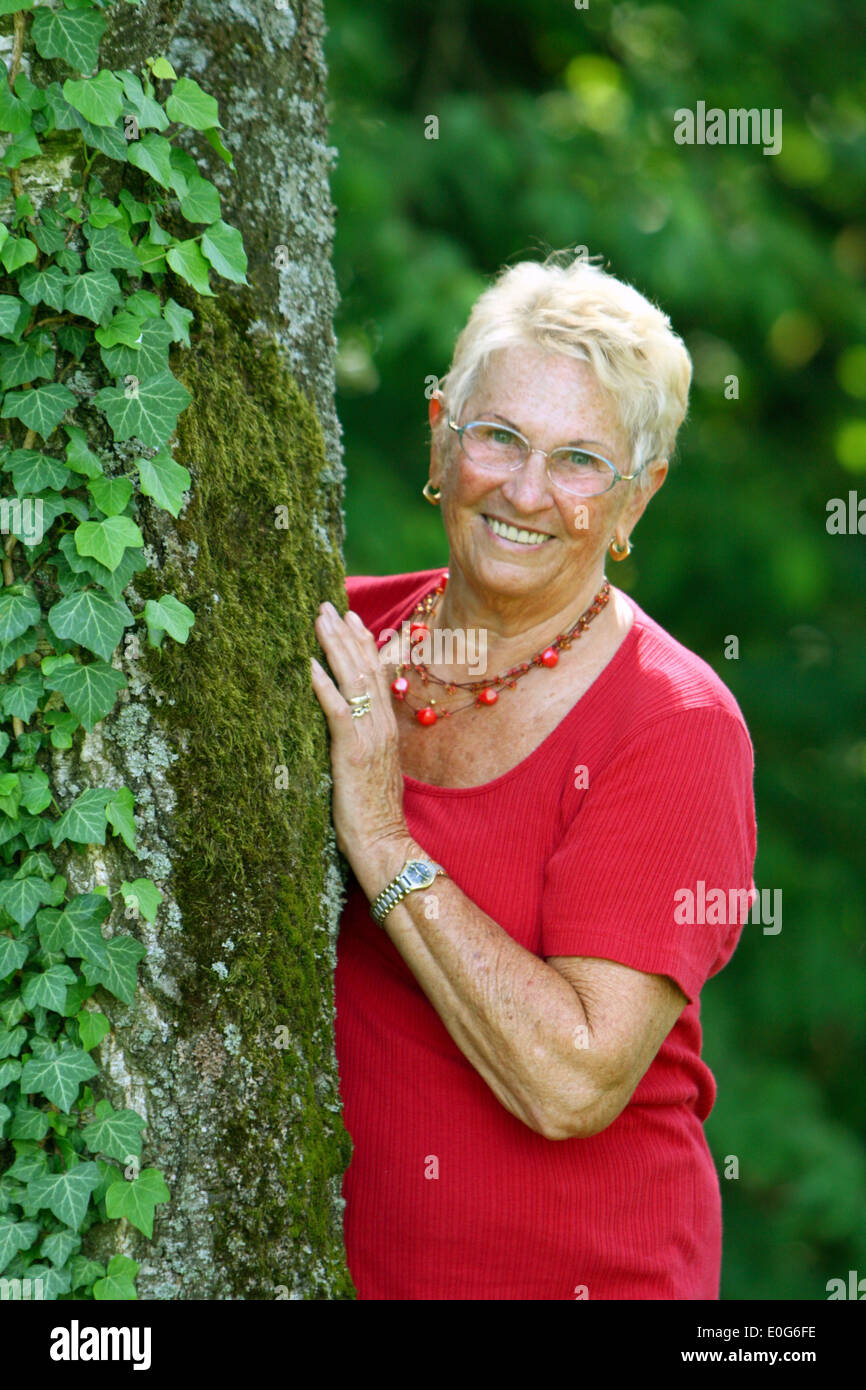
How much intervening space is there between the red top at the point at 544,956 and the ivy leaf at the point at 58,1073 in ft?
1.97

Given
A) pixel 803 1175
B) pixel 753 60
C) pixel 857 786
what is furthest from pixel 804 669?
pixel 753 60

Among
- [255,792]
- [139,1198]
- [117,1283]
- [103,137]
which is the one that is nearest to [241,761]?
[255,792]

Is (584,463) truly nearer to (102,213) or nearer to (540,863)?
(540,863)

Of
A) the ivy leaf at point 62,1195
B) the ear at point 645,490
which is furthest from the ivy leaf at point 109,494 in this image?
the ear at point 645,490

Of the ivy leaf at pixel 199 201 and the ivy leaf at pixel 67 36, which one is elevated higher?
the ivy leaf at pixel 67 36

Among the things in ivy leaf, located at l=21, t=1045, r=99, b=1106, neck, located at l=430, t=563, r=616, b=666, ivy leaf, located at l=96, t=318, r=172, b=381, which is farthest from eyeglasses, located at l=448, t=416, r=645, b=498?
ivy leaf, located at l=21, t=1045, r=99, b=1106

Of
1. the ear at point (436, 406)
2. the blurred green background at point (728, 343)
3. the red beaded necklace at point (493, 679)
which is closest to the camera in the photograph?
the red beaded necklace at point (493, 679)

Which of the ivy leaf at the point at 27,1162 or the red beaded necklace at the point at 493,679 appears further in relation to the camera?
the red beaded necklace at the point at 493,679

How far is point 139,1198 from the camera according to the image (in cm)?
169

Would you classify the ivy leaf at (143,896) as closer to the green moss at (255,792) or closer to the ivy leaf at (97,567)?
the green moss at (255,792)

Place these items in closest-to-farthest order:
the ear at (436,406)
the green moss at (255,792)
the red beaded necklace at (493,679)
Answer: the green moss at (255,792) → the red beaded necklace at (493,679) → the ear at (436,406)

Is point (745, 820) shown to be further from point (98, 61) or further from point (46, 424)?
point (98, 61)

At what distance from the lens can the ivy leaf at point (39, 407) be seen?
1567 mm

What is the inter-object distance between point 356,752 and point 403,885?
8.0 inches
